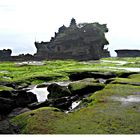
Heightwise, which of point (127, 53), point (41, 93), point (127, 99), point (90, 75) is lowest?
point (41, 93)

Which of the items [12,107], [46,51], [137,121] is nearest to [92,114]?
[137,121]

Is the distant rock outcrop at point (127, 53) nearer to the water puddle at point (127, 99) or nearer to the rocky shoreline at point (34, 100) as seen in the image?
the rocky shoreline at point (34, 100)

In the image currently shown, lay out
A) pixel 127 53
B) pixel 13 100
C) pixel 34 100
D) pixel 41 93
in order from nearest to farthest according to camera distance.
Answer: pixel 13 100 → pixel 34 100 → pixel 41 93 → pixel 127 53

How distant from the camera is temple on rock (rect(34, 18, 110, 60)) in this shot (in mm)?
37000

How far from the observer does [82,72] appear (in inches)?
806

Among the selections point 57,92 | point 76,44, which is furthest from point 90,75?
point 76,44

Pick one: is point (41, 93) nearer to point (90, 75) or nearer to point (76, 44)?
point (90, 75)

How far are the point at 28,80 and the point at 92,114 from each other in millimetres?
10364

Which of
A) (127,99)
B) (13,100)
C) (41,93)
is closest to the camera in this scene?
(127,99)

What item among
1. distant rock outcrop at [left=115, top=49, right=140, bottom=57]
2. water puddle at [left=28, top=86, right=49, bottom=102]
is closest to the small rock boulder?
water puddle at [left=28, top=86, right=49, bottom=102]

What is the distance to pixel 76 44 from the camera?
38781 mm

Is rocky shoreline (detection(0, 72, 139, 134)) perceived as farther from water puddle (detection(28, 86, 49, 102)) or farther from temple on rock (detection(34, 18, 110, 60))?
temple on rock (detection(34, 18, 110, 60))
